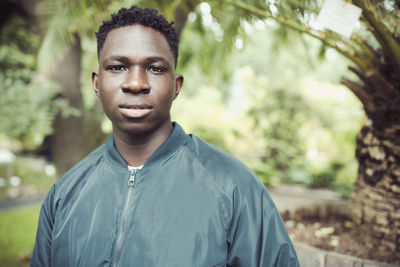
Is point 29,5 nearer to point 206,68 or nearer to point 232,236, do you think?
point 206,68

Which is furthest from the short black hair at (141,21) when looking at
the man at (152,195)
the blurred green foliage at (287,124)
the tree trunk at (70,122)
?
the blurred green foliage at (287,124)

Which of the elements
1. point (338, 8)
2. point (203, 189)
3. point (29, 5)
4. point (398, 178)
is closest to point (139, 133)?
point (203, 189)

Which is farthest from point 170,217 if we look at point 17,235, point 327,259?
point 17,235

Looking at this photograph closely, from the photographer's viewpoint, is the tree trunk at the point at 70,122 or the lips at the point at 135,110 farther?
the tree trunk at the point at 70,122

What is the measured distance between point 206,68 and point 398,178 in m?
3.86

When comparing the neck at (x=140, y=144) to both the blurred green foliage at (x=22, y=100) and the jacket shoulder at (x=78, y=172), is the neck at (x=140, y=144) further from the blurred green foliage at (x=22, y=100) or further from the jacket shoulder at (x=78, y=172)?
the blurred green foliage at (x=22, y=100)

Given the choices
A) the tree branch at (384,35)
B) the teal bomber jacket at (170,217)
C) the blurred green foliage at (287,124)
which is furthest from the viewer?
the blurred green foliage at (287,124)

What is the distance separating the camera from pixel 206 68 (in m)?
5.57

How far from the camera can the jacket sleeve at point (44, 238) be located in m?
1.49

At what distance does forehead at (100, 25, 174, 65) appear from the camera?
132 cm

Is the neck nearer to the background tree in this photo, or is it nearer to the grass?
the background tree

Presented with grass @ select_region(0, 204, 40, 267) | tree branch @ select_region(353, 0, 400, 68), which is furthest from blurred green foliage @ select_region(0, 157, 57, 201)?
tree branch @ select_region(353, 0, 400, 68)

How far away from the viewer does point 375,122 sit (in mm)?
2445

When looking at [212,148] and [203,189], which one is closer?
[203,189]
